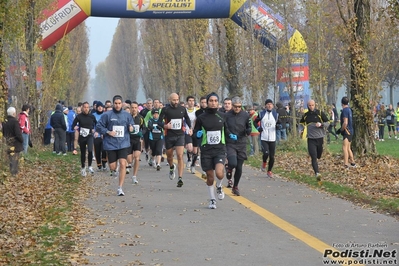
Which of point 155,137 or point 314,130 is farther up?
point 314,130

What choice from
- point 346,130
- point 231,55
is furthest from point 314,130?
point 231,55

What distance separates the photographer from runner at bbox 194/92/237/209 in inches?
543

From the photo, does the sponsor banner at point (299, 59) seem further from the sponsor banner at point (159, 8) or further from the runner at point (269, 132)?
the runner at point (269, 132)

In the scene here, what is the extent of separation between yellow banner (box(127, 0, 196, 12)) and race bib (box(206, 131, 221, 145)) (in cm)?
1528

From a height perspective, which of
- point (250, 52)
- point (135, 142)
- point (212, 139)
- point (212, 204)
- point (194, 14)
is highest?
point (194, 14)

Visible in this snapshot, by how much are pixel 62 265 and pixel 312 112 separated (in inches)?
417

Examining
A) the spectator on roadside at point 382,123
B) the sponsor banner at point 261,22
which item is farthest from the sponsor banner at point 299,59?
the spectator on roadside at point 382,123

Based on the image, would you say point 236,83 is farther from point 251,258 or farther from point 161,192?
point 251,258

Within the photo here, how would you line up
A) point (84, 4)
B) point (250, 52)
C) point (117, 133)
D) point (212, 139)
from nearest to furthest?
point (212, 139)
point (117, 133)
point (84, 4)
point (250, 52)

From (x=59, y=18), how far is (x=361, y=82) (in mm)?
12005

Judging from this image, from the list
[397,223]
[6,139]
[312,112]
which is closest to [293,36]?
[312,112]

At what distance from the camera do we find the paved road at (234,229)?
8938 mm

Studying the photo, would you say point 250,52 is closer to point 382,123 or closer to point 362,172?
point 362,172

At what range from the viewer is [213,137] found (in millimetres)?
13930
